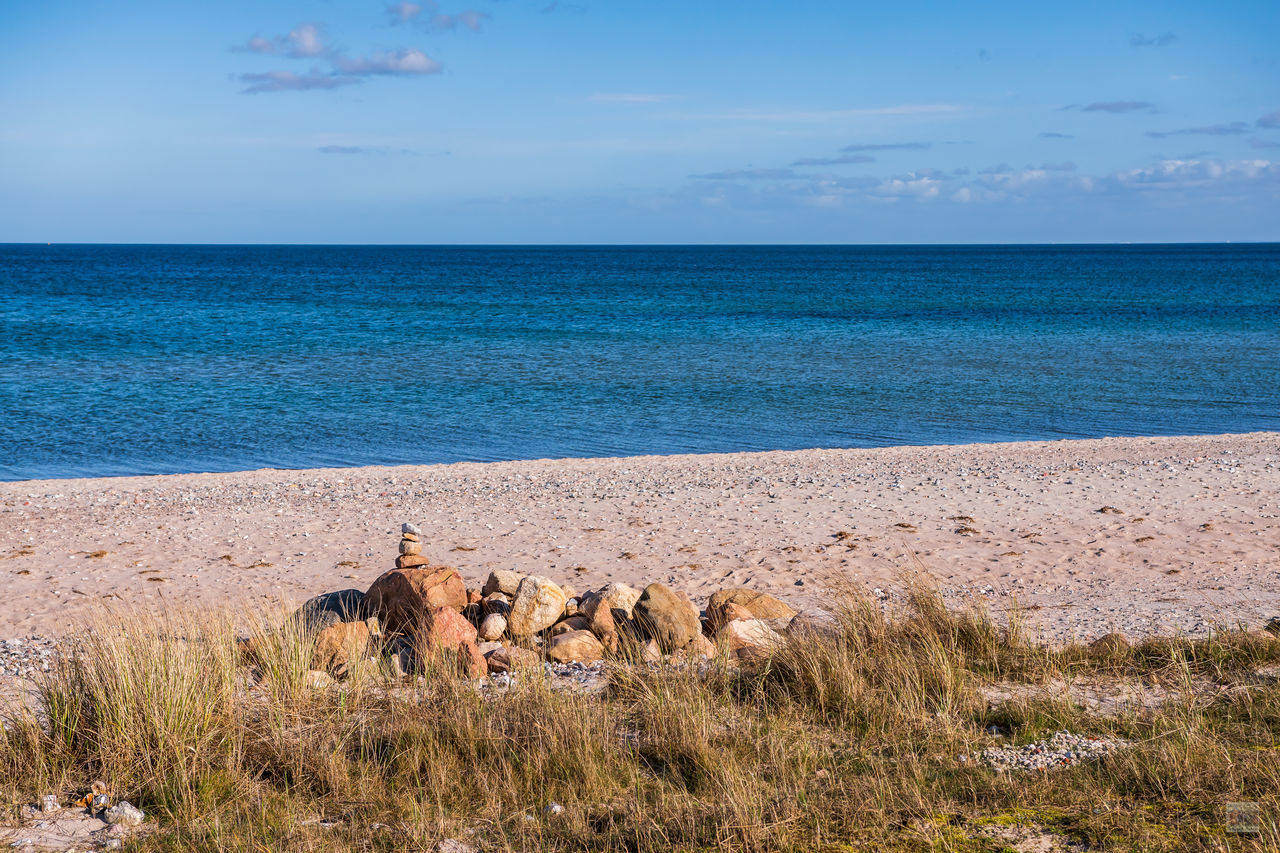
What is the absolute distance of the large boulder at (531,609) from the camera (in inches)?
269

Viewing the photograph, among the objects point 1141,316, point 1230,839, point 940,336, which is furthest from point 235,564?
point 1141,316

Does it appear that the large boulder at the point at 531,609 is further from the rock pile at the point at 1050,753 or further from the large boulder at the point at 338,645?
the rock pile at the point at 1050,753

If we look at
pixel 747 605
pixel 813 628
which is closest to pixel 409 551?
pixel 747 605

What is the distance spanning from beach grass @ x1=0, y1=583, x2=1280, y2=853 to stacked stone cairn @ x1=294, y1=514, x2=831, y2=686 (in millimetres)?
408

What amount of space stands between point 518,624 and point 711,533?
4.18m

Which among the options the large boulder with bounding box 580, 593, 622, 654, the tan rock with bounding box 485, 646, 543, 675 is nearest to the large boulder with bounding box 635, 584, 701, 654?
the large boulder with bounding box 580, 593, 622, 654

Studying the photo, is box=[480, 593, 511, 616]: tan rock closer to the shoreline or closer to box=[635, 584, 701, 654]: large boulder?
box=[635, 584, 701, 654]: large boulder

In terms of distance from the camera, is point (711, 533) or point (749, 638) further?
point (711, 533)

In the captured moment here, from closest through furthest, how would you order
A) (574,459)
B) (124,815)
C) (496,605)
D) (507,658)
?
(124,815), (507,658), (496,605), (574,459)

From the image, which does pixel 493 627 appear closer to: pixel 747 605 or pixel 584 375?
pixel 747 605

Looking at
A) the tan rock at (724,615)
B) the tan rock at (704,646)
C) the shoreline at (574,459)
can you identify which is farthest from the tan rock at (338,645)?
the shoreline at (574,459)

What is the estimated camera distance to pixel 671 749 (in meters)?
4.59

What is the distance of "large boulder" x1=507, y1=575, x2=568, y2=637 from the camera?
22.4 ft

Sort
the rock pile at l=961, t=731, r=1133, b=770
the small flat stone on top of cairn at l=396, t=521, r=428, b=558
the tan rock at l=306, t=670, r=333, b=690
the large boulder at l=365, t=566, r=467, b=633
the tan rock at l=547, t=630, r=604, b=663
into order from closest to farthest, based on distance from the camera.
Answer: the rock pile at l=961, t=731, r=1133, b=770 → the tan rock at l=306, t=670, r=333, b=690 → the tan rock at l=547, t=630, r=604, b=663 → the large boulder at l=365, t=566, r=467, b=633 → the small flat stone on top of cairn at l=396, t=521, r=428, b=558
